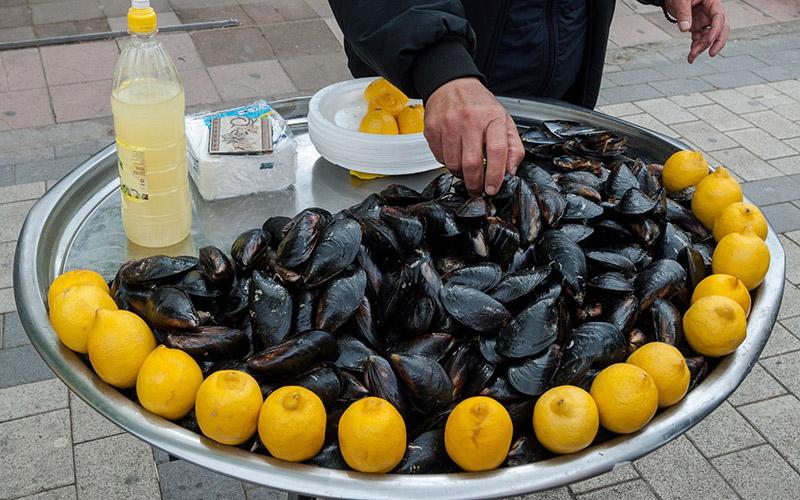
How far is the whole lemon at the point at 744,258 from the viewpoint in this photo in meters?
1.32

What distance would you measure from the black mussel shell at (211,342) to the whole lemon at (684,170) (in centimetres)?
99

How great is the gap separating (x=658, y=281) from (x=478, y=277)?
31cm

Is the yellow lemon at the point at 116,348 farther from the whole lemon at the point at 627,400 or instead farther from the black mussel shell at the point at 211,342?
the whole lemon at the point at 627,400

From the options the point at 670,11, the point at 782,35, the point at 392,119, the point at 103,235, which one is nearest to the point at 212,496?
the point at 103,235

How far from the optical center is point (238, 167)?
158 centimetres

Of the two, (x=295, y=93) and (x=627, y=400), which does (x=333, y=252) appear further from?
(x=295, y=93)

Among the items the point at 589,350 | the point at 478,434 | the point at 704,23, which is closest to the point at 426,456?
the point at 478,434

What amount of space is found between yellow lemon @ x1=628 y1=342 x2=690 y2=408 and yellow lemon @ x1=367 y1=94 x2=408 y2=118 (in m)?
0.85

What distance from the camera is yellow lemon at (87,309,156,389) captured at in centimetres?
110

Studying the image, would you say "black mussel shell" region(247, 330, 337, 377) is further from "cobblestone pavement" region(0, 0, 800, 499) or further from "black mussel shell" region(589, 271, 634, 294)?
"cobblestone pavement" region(0, 0, 800, 499)

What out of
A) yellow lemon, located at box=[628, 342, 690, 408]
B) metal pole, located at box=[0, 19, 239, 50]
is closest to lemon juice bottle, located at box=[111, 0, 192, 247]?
yellow lemon, located at box=[628, 342, 690, 408]

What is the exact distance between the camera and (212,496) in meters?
2.32

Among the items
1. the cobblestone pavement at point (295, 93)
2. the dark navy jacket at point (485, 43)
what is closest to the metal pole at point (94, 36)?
the cobblestone pavement at point (295, 93)

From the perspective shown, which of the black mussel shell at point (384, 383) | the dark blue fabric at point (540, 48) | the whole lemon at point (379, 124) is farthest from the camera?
the dark blue fabric at point (540, 48)
